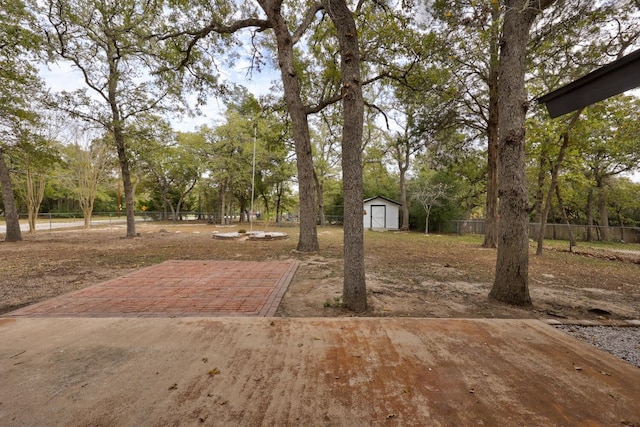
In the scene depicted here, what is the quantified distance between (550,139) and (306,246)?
8.14 m

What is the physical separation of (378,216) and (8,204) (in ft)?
69.2

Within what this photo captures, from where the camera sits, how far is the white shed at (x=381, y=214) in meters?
23.0

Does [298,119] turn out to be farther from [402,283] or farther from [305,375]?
[305,375]

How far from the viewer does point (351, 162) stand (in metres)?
3.51

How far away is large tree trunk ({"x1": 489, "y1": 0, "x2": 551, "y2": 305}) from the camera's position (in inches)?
148

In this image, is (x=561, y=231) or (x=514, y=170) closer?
(x=514, y=170)

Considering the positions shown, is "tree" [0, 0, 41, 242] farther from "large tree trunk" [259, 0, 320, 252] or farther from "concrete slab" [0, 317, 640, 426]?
"concrete slab" [0, 317, 640, 426]

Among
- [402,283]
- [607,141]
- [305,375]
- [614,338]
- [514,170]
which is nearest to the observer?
[305,375]

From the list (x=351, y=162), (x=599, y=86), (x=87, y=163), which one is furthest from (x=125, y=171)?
(x=599, y=86)

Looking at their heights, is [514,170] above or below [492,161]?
below

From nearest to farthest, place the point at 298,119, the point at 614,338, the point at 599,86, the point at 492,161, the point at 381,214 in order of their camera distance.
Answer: the point at 599,86
the point at 614,338
the point at 298,119
the point at 492,161
the point at 381,214

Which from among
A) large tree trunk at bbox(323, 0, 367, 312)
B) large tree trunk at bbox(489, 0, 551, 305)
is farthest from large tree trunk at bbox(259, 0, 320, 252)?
large tree trunk at bbox(489, 0, 551, 305)

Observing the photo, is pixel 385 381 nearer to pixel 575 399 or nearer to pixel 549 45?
pixel 575 399

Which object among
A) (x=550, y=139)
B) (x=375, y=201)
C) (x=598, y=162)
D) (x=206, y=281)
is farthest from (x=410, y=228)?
(x=206, y=281)
